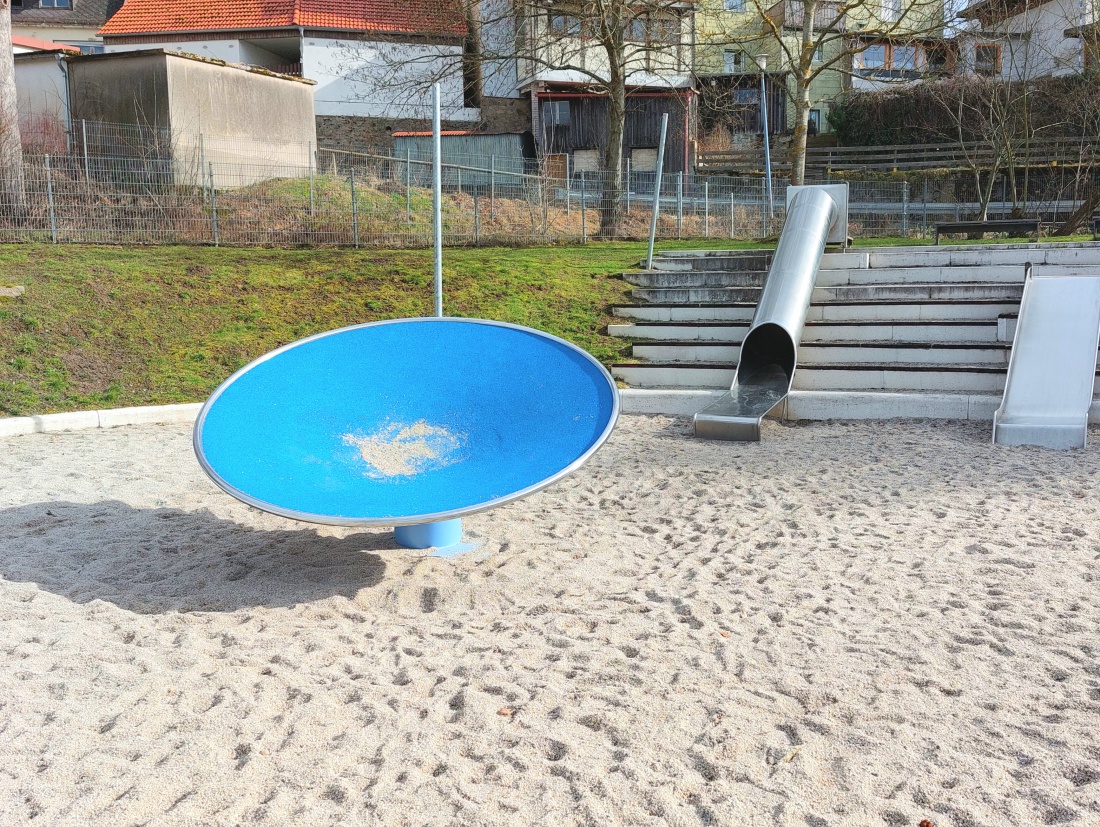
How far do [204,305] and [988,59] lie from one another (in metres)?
32.0

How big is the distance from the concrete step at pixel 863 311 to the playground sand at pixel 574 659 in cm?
418

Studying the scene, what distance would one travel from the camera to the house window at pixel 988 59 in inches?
1231

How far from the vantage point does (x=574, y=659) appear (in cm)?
413

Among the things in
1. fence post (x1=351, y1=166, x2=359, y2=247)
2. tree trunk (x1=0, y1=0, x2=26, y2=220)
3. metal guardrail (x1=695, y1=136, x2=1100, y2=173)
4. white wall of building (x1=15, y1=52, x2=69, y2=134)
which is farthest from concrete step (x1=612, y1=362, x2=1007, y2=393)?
metal guardrail (x1=695, y1=136, x2=1100, y2=173)

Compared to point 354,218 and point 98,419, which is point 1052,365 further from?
point 354,218

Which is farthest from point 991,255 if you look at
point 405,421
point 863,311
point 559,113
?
point 559,113

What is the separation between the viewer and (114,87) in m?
21.0

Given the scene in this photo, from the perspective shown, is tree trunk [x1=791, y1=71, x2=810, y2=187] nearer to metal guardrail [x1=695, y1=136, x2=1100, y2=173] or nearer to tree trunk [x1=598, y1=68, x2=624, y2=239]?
tree trunk [x1=598, y1=68, x2=624, y2=239]

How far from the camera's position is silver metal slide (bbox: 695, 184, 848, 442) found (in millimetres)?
8766

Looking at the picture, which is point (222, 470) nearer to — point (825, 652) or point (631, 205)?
point (825, 652)

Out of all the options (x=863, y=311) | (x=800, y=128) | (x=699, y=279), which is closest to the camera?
(x=863, y=311)

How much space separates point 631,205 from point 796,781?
20.6 metres

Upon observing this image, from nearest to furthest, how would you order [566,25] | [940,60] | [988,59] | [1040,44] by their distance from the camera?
[566,25] → [1040,44] → [988,59] → [940,60]

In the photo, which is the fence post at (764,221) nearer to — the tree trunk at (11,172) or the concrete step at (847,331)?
the concrete step at (847,331)
